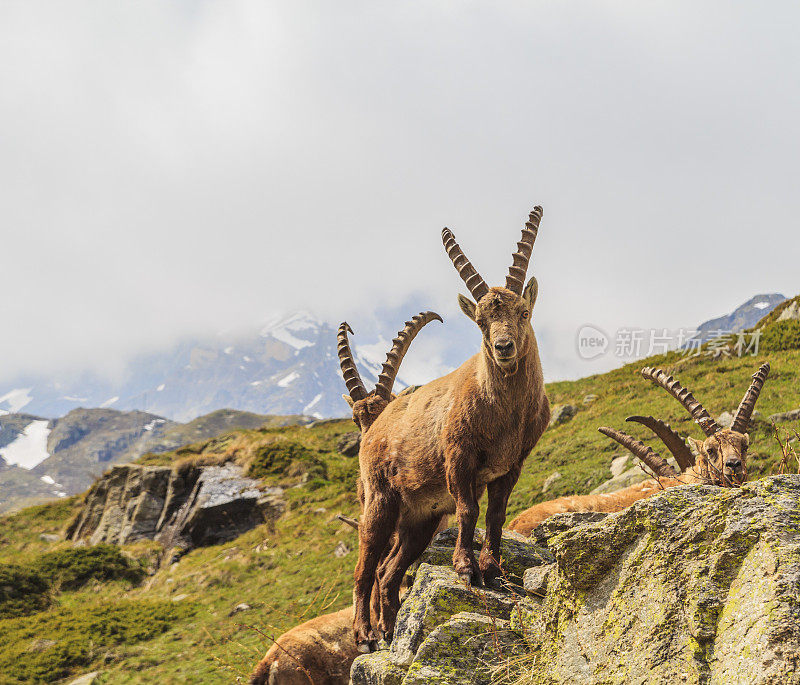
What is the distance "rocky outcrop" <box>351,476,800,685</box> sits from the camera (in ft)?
9.05

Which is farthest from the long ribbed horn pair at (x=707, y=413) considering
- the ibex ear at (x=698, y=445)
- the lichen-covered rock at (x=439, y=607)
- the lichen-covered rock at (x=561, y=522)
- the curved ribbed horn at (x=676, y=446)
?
the lichen-covered rock at (x=439, y=607)

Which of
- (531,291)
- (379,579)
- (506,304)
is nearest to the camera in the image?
(506,304)

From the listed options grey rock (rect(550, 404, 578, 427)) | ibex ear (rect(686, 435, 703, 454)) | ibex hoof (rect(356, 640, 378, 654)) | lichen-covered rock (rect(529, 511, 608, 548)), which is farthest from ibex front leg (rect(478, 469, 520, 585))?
grey rock (rect(550, 404, 578, 427))

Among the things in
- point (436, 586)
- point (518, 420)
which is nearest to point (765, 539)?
point (518, 420)

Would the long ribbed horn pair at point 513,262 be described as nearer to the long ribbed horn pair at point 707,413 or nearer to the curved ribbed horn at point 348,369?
the curved ribbed horn at point 348,369

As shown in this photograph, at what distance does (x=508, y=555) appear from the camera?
5902 millimetres

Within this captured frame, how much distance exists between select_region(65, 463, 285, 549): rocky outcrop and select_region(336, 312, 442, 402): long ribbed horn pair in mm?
20700

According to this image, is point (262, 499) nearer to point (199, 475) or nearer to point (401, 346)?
point (199, 475)

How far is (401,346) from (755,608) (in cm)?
647

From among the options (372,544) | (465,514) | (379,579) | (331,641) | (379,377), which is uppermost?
(379,377)

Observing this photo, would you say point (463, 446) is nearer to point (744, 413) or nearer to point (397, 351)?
point (397, 351)

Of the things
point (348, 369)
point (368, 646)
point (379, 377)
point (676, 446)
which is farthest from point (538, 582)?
point (676, 446)

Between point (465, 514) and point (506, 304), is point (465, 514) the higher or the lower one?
the lower one

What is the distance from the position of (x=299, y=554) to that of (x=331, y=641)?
45.0 feet
